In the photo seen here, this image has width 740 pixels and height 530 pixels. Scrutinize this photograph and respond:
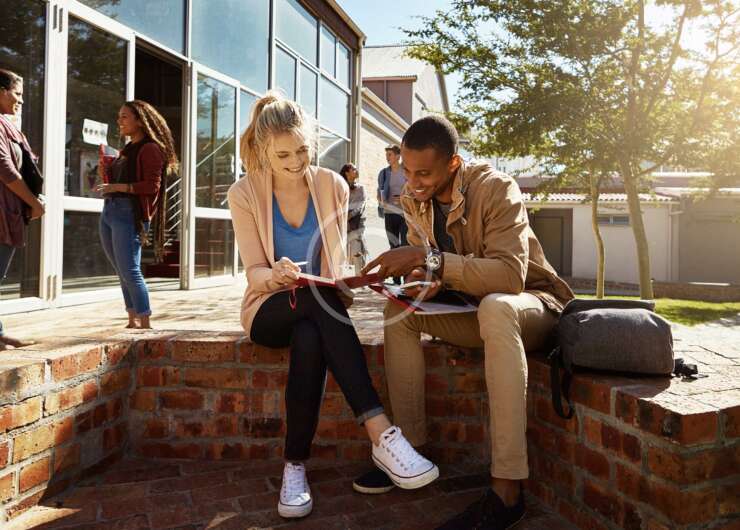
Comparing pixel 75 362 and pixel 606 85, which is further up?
pixel 606 85

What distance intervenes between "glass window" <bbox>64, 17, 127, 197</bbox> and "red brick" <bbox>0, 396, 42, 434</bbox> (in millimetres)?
3286

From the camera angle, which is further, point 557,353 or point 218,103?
point 218,103

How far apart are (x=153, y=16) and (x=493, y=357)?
5431mm

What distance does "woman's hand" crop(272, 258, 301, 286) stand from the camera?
2.09m

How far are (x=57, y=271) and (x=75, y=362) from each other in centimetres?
286

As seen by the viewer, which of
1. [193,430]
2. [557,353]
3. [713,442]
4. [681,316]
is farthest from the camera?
[681,316]

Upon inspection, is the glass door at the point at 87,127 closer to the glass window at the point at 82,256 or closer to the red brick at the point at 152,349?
the glass window at the point at 82,256

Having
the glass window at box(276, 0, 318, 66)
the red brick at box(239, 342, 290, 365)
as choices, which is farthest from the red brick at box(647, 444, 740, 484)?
the glass window at box(276, 0, 318, 66)

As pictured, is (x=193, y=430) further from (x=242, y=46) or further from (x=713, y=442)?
(x=242, y=46)

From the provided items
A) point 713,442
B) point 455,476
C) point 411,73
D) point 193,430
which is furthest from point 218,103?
point 411,73

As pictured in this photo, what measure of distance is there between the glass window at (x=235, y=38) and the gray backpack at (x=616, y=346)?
5.95 metres

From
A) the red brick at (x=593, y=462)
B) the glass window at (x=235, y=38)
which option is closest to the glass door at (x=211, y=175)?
the glass window at (x=235, y=38)

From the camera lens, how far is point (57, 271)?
15.3 feet

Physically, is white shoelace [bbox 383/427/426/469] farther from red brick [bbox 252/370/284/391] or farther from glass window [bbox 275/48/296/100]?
glass window [bbox 275/48/296/100]
